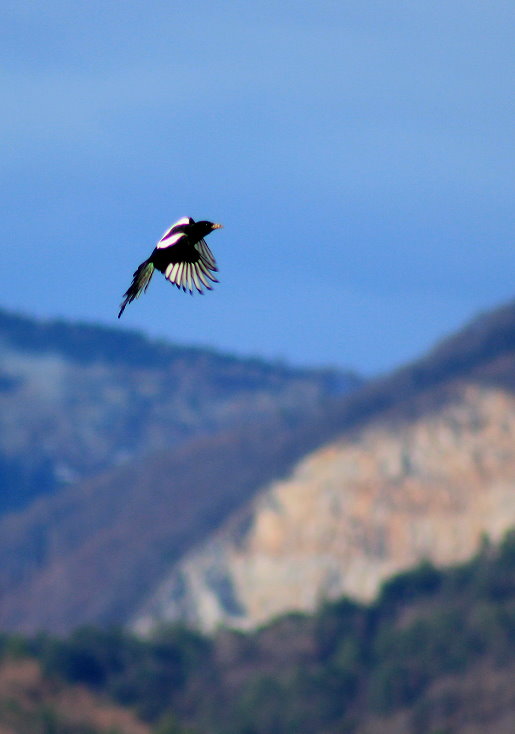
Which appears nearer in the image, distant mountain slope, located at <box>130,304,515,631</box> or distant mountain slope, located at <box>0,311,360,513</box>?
distant mountain slope, located at <box>130,304,515,631</box>

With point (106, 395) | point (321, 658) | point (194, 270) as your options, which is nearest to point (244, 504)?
point (321, 658)

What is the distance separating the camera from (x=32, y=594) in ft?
301

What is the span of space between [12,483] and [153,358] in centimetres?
2388

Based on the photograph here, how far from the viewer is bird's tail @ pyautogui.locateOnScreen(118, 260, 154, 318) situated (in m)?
7.95

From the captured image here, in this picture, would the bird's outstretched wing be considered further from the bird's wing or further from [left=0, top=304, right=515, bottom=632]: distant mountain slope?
[left=0, top=304, right=515, bottom=632]: distant mountain slope

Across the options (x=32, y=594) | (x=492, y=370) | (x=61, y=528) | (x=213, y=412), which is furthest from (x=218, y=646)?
(x=213, y=412)

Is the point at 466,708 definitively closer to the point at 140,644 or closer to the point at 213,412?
the point at 140,644

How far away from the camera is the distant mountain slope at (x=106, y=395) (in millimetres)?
126000

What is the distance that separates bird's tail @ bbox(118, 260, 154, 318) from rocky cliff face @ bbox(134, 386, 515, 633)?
6379cm

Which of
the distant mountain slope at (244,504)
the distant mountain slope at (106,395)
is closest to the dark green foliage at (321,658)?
the distant mountain slope at (244,504)

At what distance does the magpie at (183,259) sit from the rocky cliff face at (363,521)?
208 ft

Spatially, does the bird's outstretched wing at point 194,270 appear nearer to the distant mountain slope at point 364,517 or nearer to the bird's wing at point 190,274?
the bird's wing at point 190,274

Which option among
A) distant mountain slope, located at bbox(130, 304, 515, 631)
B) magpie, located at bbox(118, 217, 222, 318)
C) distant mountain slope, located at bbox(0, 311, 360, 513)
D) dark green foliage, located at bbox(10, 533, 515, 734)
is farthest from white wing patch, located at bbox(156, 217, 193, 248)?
distant mountain slope, located at bbox(0, 311, 360, 513)

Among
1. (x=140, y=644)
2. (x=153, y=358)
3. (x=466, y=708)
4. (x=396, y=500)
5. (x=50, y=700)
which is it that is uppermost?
(x=153, y=358)
